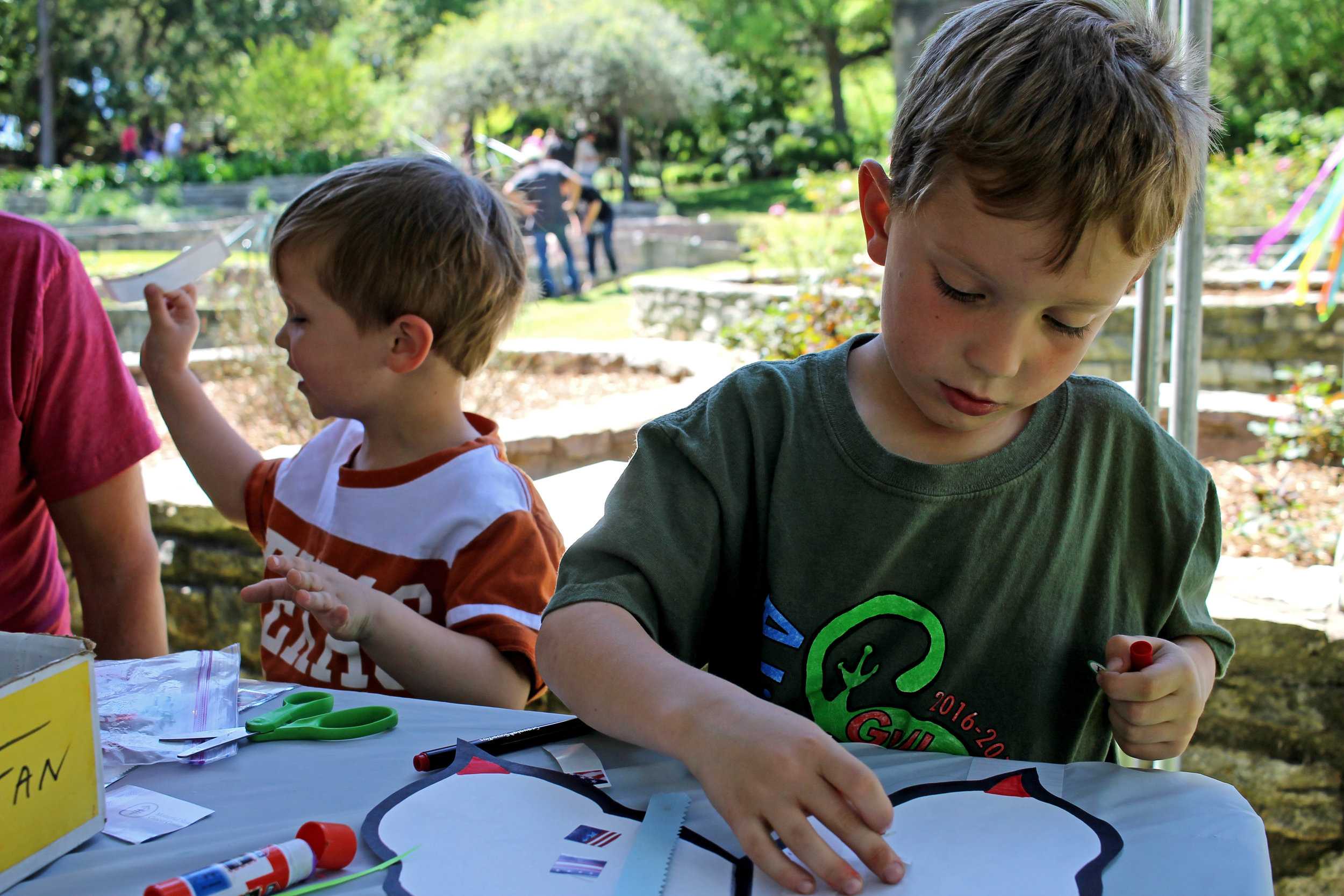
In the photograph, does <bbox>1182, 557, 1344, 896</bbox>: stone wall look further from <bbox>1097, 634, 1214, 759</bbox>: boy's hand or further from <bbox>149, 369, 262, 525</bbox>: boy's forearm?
<bbox>149, 369, 262, 525</bbox>: boy's forearm

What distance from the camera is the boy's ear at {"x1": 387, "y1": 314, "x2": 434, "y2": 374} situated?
1.72 m

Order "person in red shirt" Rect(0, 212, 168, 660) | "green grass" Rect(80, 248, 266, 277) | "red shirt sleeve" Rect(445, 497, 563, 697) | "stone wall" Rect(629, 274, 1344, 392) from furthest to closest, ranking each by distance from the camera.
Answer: "green grass" Rect(80, 248, 266, 277) → "stone wall" Rect(629, 274, 1344, 392) → "person in red shirt" Rect(0, 212, 168, 660) → "red shirt sleeve" Rect(445, 497, 563, 697)

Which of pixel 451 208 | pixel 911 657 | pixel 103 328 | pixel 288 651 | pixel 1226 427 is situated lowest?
pixel 1226 427

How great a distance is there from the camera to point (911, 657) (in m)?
1.21

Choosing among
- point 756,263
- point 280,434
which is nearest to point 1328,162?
point 280,434

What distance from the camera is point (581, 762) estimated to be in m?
0.97

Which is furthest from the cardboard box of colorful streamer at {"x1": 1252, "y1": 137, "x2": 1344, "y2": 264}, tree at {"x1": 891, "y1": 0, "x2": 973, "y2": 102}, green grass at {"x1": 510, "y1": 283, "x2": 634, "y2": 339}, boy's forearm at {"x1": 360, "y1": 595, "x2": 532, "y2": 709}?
tree at {"x1": 891, "y1": 0, "x2": 973, "y2": 102}

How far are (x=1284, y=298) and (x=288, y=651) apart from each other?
7195 millimetres

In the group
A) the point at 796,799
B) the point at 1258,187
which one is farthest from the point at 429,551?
the point at 1258,187

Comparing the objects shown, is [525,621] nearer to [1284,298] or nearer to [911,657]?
[911,657]

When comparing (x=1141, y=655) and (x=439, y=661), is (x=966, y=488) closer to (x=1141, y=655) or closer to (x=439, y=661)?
(x=1141, y=655)

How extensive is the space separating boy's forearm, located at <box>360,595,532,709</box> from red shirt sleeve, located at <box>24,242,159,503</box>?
607 mm

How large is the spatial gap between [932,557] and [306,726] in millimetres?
641

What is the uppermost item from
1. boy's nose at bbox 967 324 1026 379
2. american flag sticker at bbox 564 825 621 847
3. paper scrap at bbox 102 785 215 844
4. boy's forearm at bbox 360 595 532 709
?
boy's nose at bbox 967 324 1026 379
